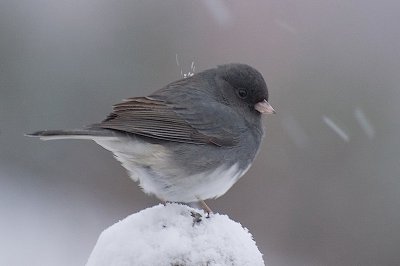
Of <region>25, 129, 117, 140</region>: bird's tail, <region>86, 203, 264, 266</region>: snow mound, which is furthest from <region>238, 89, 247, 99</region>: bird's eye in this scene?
<region>86, 203, 264, 266</region>: snow mound

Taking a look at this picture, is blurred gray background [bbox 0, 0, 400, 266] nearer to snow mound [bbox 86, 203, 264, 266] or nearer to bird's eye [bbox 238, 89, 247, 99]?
bird's eye [bbox 238, 89, 247, 99]

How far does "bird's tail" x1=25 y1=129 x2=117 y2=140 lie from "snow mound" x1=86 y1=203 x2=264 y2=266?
461mm

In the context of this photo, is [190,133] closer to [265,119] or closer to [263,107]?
[263,107]

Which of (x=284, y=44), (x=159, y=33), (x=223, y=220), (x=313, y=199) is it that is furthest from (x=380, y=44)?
(x=223, y=220)

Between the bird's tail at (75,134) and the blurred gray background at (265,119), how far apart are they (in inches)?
107

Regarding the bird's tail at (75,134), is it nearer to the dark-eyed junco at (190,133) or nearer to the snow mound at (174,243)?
the dark-eyed junco at (190,133)

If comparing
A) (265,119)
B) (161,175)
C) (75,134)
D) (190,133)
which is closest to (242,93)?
(190,133)

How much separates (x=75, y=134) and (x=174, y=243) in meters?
0.69

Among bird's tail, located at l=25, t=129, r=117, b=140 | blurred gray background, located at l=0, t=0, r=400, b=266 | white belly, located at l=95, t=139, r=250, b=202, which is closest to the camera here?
bird's tail, located at l=25, t=129, r=117, b=140

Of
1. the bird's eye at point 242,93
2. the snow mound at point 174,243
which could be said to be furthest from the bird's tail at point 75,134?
the bird's eye at point 242,93

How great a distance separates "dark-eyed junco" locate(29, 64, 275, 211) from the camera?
233 centimetres

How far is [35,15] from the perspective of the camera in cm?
676

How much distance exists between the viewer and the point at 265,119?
577 cm

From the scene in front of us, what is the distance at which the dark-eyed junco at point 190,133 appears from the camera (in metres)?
2.33
